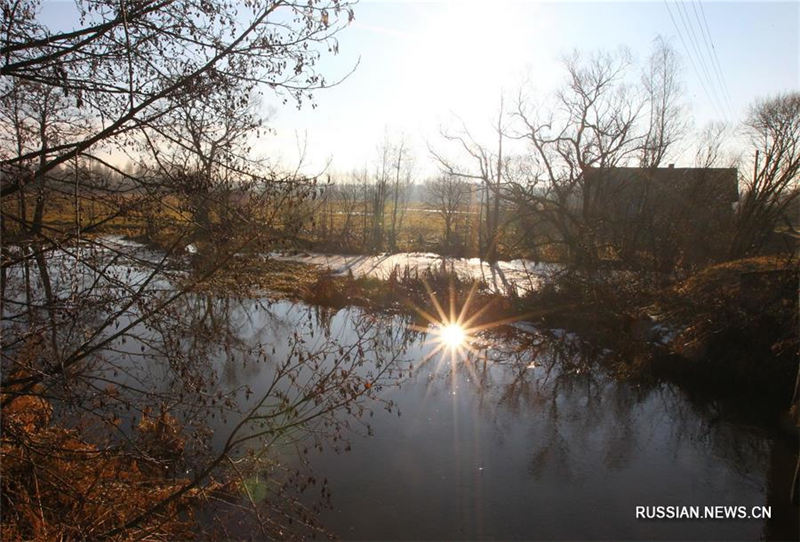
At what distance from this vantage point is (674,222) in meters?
16.9

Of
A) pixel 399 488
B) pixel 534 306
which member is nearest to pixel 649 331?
pixel 534 306

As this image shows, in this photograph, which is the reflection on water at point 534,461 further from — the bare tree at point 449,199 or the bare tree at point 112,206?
the bare tree at point 449,199

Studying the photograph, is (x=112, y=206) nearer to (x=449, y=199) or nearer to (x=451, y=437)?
(x=451, y=437)

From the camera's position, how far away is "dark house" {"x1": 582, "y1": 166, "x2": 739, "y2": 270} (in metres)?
16.4

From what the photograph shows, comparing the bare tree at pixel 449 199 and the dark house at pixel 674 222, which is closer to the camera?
the dark house at pixel 674 222

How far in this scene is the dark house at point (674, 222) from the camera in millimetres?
16375

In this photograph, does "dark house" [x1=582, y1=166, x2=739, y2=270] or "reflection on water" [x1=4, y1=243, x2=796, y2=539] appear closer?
"reflection on water" [x1=4, y1=243, x2=796, y2=539]

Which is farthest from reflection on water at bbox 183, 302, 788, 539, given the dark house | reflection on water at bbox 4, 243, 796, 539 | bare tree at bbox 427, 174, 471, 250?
bare tree at bbox 427, 174, 471, 250

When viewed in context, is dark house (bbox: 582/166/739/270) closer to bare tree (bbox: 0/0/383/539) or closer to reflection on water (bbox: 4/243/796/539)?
reflection on water (bbox: 4/243/796/539)

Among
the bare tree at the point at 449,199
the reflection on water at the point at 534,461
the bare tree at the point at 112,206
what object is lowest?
the reflection on water at the point at 534,461

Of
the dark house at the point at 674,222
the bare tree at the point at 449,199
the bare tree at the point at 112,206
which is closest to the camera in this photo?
the bare tree at the point at 112,206

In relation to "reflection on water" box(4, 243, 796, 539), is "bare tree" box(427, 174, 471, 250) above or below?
above

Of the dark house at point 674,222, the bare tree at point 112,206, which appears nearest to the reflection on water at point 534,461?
the bare tree at point 112,206

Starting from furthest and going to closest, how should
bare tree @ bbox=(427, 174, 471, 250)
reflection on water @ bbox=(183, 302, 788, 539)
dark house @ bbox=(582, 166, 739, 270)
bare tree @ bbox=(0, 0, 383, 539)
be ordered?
bare tree @ bbox=(427, 174, 471, 250) → dark house @ bbox=(582, 166, 739, 270) → reflection on water @ bbox=(183, 302, 788, 539) → bare tree @ bbox=(0, 0, 383, 539)
